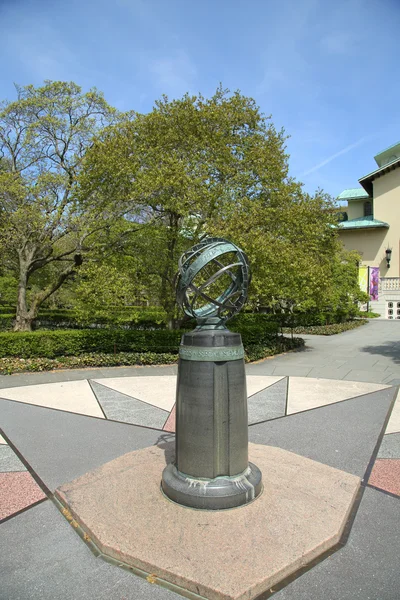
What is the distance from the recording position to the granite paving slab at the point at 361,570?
2.66 m

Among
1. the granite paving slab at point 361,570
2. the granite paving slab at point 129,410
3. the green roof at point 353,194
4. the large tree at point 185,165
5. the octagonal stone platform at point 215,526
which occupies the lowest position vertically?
the granite paving slab at point 361,570

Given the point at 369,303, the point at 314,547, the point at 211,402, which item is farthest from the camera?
the point at 369,303

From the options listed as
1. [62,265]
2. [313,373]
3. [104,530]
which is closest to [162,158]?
[313,373]

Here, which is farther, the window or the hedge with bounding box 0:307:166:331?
the window

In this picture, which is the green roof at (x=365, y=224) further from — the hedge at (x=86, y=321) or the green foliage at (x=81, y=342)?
the green foliage at (x=81, y=342)

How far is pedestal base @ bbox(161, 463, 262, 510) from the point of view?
11.9ft

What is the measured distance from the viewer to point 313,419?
654 centimetres

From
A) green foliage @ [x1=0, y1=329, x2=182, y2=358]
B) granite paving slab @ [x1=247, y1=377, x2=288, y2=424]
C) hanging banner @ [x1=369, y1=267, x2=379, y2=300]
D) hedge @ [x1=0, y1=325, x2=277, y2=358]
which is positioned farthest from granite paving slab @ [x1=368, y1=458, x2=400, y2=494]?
hanging banner @ [x1=369, y1=267, x2=379, y2=300]

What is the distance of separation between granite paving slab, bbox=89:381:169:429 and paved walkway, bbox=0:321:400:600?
0.7 inches

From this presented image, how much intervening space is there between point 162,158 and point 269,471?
948 centimetres

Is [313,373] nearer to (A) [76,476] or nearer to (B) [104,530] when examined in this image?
(A) [76,476]

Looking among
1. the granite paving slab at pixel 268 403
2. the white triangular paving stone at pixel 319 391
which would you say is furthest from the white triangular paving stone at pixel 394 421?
the granite paving slab at pixel 268 403

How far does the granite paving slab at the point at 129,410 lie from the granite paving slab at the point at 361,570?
3.45 m

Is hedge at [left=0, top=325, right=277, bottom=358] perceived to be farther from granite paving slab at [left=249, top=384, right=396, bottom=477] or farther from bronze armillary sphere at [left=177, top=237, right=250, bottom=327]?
bronze armillary sphere at [left=177, top=237, right=250, bottom=327]
